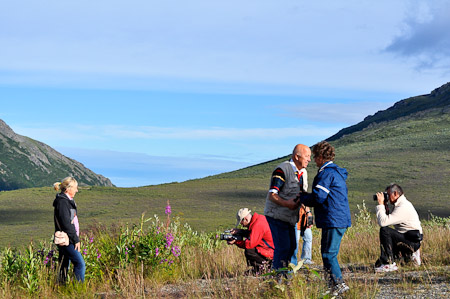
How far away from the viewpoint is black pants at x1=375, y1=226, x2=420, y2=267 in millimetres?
8641

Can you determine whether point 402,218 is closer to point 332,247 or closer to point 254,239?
point 254,239

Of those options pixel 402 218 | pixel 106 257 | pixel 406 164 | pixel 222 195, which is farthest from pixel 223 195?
pixel 402 218

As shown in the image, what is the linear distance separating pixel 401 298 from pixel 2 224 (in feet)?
80.2

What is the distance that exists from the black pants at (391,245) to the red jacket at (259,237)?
1.57 meters

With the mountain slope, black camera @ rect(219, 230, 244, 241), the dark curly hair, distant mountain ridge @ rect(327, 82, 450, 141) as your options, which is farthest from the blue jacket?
distant mountain ridge @ rect(327, 82, 450, 141)

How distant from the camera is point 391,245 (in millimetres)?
8711

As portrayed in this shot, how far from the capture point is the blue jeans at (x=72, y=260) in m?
7.79

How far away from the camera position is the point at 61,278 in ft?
26.3

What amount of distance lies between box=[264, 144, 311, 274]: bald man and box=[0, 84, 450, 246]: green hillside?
10635 mm

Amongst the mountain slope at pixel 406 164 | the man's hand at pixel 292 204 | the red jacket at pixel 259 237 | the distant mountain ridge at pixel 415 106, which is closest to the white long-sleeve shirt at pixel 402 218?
the red jacket at pixel 259 237

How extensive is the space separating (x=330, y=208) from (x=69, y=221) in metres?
3.26

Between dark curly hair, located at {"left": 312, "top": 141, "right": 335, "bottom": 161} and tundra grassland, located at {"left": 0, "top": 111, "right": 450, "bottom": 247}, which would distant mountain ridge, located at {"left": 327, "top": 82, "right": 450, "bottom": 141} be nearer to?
tundra grassland, located at {"left": 0, "top": 111, "right": 450, "bottom": 247}

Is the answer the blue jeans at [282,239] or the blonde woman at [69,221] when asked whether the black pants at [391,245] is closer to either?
the blue jeans at [282,239]

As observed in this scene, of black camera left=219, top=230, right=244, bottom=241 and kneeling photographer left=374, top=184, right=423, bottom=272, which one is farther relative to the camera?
black camera left=219, top=230, right=244, bottom=241
